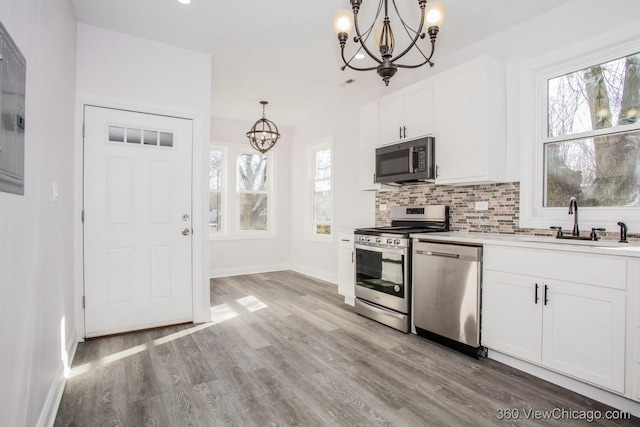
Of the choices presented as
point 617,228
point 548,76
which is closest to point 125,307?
point 617,228

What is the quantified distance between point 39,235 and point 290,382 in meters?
1.71

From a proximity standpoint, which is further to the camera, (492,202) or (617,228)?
(492,202)

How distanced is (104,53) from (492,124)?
3.53 meters

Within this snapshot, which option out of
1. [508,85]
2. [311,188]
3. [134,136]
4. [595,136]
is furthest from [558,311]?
[311,188]

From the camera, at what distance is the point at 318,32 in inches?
119

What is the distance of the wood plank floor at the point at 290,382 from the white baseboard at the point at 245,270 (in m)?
2.37

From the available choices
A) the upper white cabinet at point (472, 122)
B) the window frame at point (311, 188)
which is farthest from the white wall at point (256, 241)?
the upper white cabinet at point (472, 122)

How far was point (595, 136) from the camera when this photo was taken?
255 centimetres

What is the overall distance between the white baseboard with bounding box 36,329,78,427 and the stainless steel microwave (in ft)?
10.4

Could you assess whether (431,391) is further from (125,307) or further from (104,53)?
(104,53)

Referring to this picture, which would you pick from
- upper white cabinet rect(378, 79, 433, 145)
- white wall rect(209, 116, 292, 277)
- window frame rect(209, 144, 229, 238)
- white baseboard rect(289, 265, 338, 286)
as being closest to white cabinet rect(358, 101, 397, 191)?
upper white cabinet rect(378, 79, 433, 145)

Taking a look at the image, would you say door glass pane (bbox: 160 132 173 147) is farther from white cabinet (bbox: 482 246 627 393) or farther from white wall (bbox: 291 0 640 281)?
white cabinet (bbox: 482 246 627 393)

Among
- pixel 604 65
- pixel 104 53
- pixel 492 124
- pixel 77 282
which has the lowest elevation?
pixel 77 282

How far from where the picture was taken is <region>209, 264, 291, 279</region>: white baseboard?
18.5 ft
